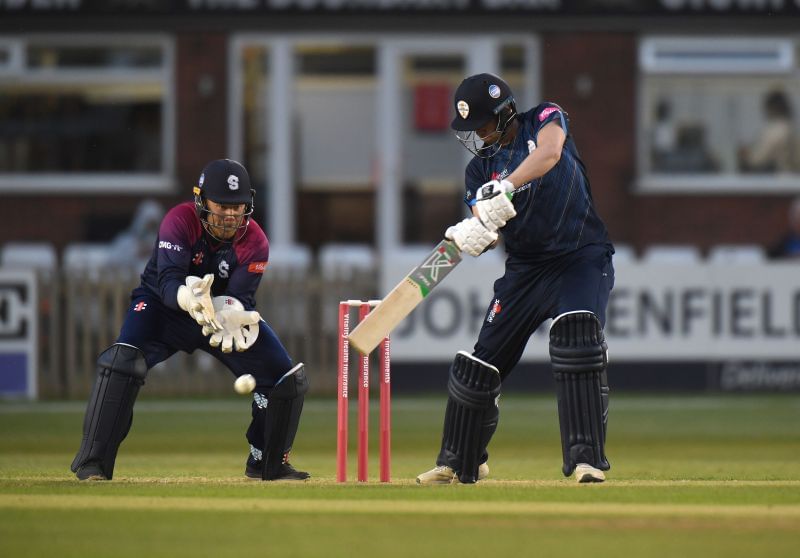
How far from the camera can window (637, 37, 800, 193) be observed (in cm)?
1812

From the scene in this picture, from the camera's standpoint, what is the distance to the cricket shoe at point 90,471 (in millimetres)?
7547

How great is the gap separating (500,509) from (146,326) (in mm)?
2130

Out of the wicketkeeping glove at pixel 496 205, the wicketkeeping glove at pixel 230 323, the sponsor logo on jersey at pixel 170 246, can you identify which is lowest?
the wicketkeeping glove at pixel 230 323

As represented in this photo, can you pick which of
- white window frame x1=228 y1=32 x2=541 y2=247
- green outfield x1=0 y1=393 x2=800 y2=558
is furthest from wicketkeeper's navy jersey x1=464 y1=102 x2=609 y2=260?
white window frame x1=228 y1=32 x2=541 y2=247

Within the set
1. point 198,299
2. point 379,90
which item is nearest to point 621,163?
point 379,90

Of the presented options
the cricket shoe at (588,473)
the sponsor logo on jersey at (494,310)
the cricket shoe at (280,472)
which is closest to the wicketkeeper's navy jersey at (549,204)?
the sponsor logo on jersey at (494,310)

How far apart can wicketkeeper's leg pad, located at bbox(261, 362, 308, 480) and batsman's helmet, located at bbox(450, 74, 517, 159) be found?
141 centimetres

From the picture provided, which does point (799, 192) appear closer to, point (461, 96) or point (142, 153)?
point (142, 153)

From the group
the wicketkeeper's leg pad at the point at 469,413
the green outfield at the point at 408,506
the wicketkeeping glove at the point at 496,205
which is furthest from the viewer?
the wicketkeeper's leg pad at the point at 469,413

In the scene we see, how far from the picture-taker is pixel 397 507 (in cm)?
662

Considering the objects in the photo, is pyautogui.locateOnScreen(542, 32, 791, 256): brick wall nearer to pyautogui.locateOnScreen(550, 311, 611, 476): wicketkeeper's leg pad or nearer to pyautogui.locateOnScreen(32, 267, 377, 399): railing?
pyautogui.locateOnScreen(32, 267, 377, 399): railing

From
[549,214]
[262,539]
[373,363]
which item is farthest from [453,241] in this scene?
[373,363]

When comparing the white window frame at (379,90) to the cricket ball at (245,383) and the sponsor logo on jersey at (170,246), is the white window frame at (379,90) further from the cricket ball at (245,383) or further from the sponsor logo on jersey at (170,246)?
the cricket ball at (245,383)

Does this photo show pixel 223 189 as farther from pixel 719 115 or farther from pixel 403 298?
pixel 719 115
